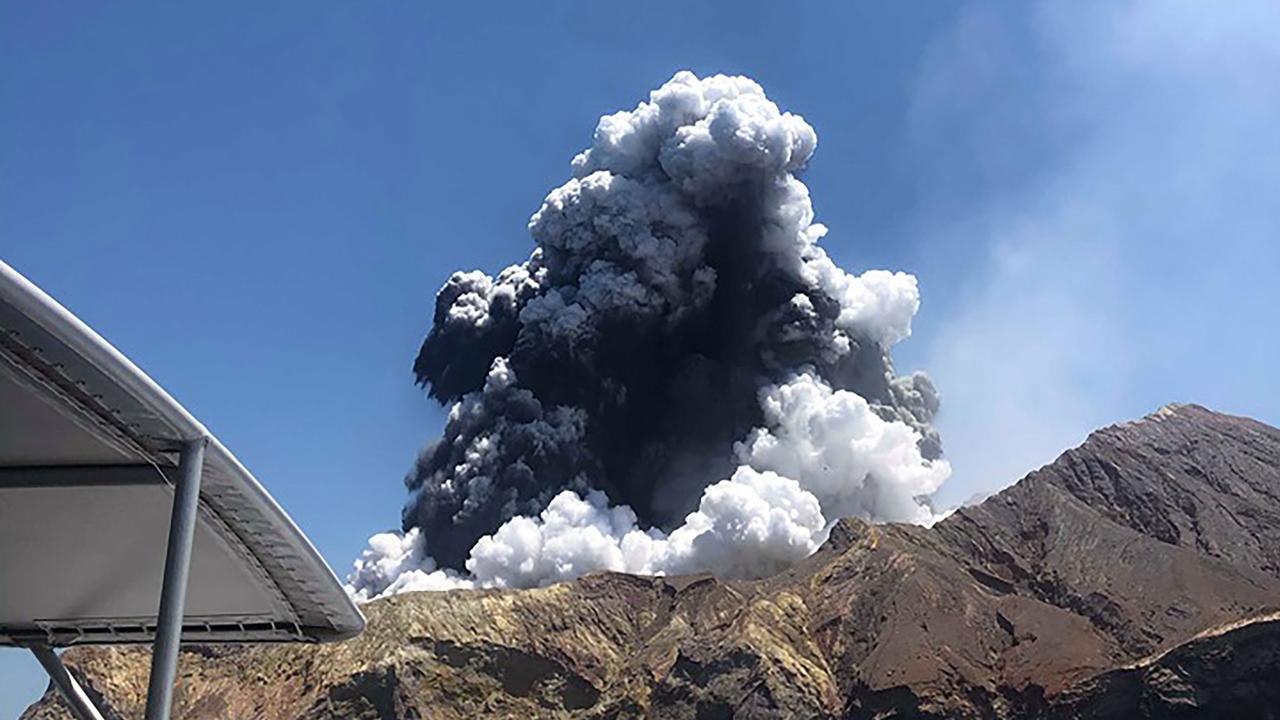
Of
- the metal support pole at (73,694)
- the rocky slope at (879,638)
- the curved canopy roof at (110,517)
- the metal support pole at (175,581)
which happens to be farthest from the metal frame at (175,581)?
the rocky slope at (879,638)

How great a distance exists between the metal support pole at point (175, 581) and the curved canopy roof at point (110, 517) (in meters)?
0.39

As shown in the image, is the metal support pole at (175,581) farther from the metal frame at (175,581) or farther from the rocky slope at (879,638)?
the rocky slope at (879,638)

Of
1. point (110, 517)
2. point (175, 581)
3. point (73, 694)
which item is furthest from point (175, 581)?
point (73, 694)

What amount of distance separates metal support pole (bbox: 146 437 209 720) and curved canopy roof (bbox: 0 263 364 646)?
1.27 feet

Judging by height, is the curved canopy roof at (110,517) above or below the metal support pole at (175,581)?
above

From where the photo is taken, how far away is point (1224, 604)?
395 ft

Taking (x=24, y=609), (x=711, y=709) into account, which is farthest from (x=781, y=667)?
(x=24, y=609)

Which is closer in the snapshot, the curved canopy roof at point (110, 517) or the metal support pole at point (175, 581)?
the metal support pole at point (175, 581)

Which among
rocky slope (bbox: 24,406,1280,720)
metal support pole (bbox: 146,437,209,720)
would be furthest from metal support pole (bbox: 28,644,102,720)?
rocky slope (bbox: 24,406,1280,720)

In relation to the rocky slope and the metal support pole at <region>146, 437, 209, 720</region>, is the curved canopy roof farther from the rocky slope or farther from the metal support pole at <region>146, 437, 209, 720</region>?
the rocky slope

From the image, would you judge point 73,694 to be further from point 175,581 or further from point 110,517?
point 175,581

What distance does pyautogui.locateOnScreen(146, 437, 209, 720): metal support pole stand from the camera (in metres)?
14.3

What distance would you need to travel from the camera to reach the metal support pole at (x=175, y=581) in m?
14.3

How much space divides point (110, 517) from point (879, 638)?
11434 centimetres
